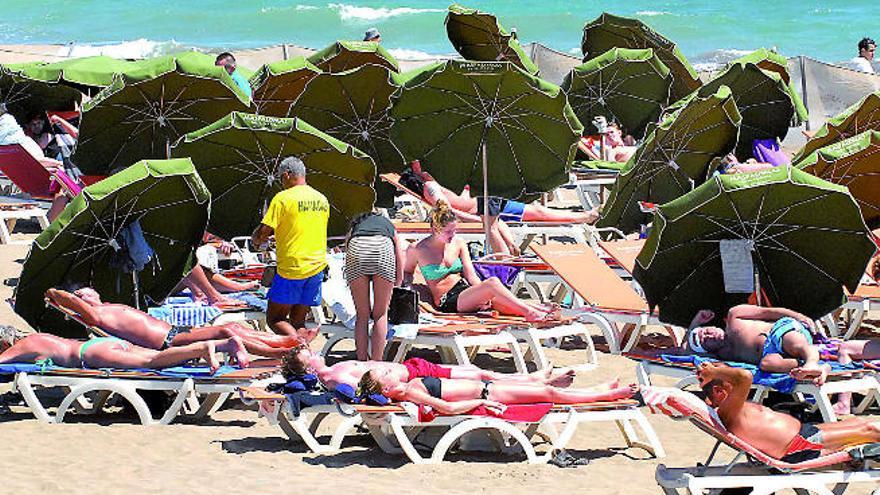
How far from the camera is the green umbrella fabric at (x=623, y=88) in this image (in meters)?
16.6

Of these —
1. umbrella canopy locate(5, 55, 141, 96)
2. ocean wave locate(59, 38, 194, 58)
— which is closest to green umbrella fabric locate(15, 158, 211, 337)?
umbrella canopy locate(5, 55, 141, 96)

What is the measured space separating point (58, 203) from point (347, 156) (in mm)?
3705

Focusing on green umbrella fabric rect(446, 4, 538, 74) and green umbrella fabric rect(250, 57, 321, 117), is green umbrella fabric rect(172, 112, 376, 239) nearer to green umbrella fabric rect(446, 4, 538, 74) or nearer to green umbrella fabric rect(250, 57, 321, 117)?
green umbrella fabric rect(250, 57, 321, 117)

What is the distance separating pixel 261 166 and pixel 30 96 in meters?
5.48

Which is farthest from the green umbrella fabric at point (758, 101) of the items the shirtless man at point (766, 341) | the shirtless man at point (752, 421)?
the shirtless man at point (752, 421)

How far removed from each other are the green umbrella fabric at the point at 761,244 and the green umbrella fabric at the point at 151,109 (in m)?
4.24

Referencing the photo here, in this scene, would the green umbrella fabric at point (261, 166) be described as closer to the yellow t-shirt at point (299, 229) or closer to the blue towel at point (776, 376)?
the yellow t-shirt at point (299, 229)

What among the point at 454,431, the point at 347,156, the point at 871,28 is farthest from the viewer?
the point at 871,28

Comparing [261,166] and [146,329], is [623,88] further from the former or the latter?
[146,329]

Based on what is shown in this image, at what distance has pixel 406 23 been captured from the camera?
179 feet

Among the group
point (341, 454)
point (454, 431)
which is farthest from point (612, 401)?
point (341, 454)

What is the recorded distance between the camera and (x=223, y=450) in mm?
7785

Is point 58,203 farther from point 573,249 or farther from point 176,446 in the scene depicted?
point 176,446

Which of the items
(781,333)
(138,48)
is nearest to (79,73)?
(781,333)
